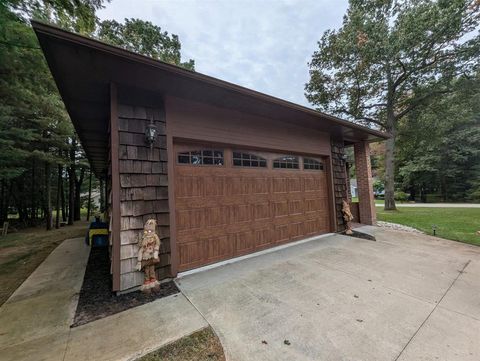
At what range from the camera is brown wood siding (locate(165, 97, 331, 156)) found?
350 centimetres

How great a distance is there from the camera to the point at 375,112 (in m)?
11.7

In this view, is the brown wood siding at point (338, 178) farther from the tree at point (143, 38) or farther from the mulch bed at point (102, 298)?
the tree at point (143, 38)

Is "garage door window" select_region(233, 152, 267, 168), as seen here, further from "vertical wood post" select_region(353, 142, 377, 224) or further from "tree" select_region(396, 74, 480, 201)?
"tree" select_region(396, 74, 480, 201)

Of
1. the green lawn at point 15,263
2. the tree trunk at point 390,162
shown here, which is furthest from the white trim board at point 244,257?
the tree trunk at point 390,162

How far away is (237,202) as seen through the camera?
4129mm

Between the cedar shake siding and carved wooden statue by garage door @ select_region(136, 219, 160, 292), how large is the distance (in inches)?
4.8

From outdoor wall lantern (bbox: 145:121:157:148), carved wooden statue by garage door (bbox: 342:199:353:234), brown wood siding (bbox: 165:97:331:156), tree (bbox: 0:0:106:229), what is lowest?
carved wooden statue by garage door (bbox: 342:199:353:234)

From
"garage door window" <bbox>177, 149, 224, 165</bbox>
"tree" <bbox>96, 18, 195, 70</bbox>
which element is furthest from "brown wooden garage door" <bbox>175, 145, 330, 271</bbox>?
"tree" <bbox>96, 18, 195, 70</bbox>

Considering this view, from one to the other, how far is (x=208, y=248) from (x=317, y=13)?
1034 centimetres

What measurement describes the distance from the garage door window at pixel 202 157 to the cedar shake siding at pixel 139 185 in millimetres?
394

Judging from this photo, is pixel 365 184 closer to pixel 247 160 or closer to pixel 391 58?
pixel 247 160

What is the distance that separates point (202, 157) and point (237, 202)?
3.67 feet

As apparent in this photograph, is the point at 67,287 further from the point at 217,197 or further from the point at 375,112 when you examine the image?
the point at 375,112

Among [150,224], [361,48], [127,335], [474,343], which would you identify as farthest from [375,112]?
[127,335]
